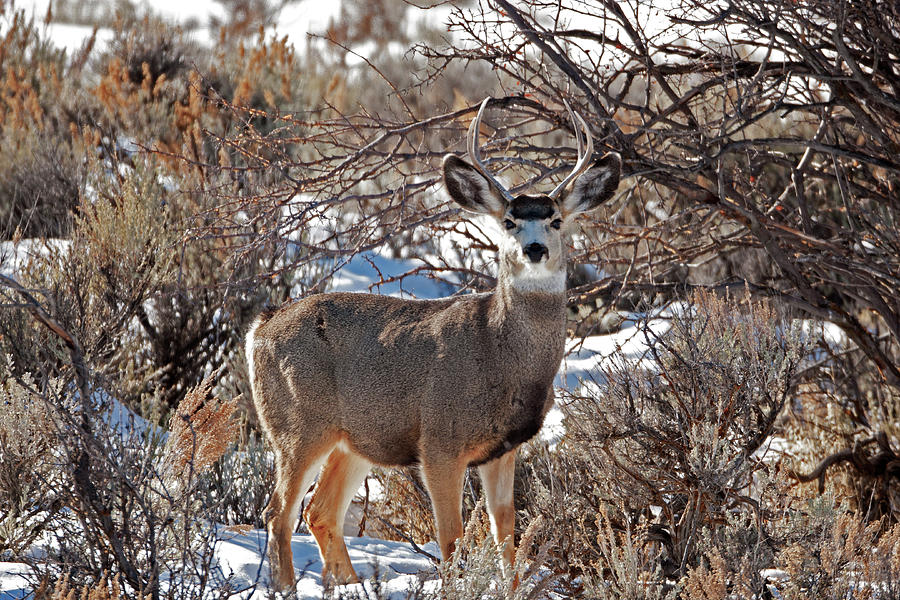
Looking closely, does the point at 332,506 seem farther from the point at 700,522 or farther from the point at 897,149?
the point at 897,149

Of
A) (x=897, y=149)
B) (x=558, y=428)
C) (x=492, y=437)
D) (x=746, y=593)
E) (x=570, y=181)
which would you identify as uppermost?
(x=897, y=149)

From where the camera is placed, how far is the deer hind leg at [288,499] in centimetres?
526

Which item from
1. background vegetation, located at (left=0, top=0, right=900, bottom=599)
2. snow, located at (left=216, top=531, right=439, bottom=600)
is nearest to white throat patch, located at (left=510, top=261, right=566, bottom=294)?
background vegetation, located at (left=0, top=0, right=900, bottom=599)

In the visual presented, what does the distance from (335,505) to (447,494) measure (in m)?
1.07

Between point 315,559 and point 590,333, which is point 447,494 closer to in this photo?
point 315,559

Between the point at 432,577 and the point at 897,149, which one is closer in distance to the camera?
the point at 432,577

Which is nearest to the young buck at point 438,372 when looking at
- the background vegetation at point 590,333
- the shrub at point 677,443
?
the background vegetation at point 590,333

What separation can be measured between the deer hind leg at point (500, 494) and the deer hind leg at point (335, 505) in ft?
2.25

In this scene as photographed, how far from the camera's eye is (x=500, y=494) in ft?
16.8

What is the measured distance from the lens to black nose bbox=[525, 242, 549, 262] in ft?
16.0

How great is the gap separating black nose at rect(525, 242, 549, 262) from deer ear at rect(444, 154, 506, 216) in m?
0.51

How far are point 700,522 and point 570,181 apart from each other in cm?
178

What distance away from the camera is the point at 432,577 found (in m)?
4.40

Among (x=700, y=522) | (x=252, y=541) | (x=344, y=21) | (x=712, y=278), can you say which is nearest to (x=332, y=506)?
(x=252, y=541)
